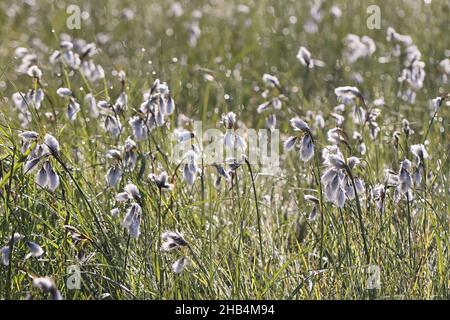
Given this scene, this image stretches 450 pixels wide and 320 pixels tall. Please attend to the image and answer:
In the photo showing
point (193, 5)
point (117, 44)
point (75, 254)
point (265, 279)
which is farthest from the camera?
point (193, 5)

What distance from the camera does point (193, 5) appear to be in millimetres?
8555

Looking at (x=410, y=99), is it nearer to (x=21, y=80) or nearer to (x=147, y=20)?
(x=21, y=80)

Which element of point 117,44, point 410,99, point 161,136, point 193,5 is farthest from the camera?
point 193,5

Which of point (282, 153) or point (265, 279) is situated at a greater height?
point (282, 153)

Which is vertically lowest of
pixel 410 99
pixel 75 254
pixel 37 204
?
pixel 75 254

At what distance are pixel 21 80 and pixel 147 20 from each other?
5.69ft

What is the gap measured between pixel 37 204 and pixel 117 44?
404 centimetres
